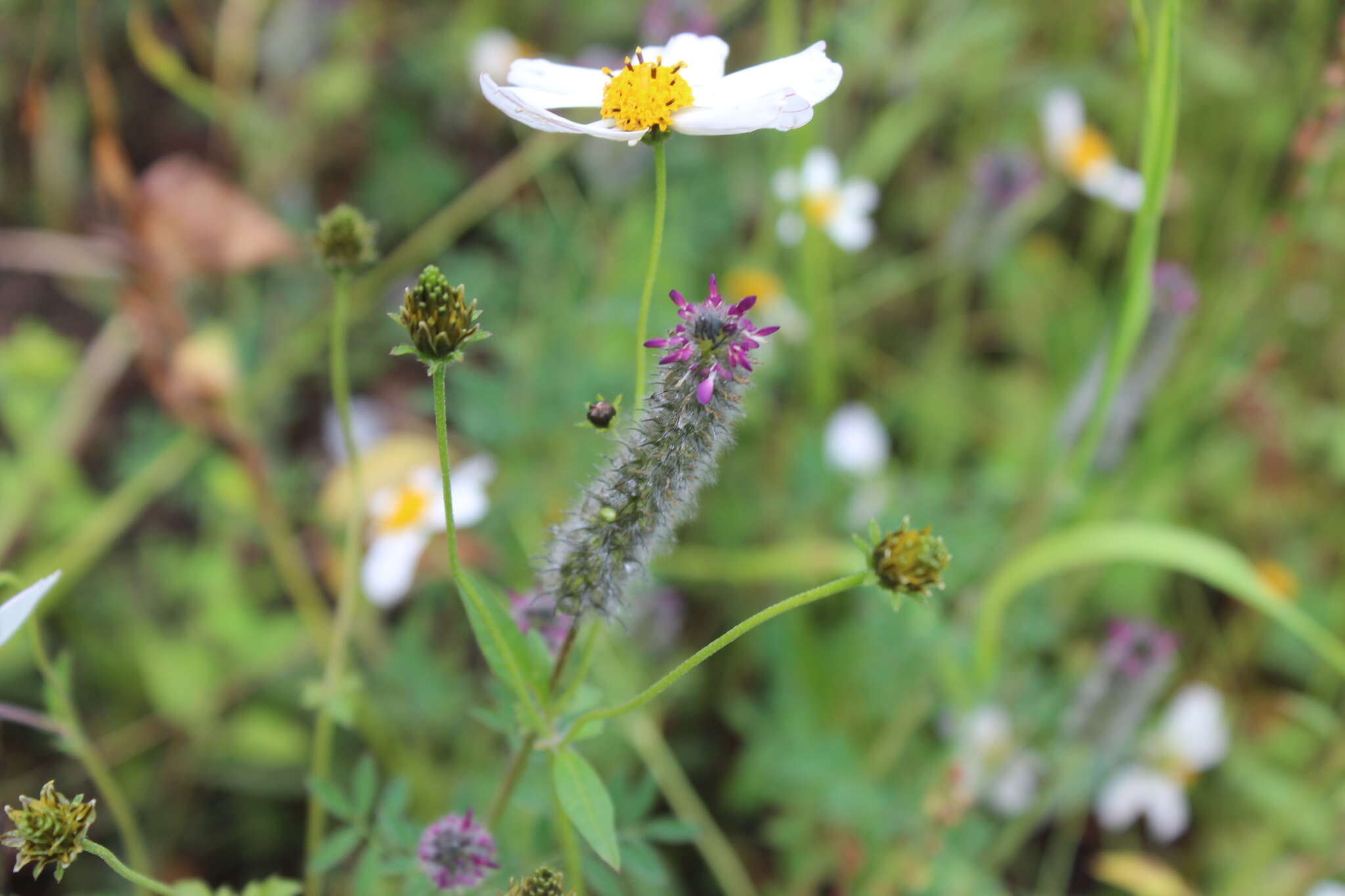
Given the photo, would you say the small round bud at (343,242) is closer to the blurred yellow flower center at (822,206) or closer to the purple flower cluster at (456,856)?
the purple flower cluster at (456,856)

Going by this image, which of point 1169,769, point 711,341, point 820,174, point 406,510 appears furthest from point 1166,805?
point 711,341

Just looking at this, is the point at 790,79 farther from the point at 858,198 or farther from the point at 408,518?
the point at 858,198

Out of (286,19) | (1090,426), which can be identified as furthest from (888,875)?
(286,19)

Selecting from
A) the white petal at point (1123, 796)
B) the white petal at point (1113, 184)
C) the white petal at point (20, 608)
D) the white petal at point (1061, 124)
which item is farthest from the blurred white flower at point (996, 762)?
the white petal at point (20, 608)

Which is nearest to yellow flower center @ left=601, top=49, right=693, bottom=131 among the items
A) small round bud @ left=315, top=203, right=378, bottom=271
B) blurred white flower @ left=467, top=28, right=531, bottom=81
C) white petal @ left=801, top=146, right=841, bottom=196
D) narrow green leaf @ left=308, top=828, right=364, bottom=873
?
small round bud @ left=315, top=203, right=378, bottom=271

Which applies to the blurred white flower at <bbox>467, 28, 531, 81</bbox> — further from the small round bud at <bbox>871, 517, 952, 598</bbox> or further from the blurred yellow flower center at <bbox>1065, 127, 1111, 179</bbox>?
the small round bud at <bbox>871, 517, 952, 598</bbox>
